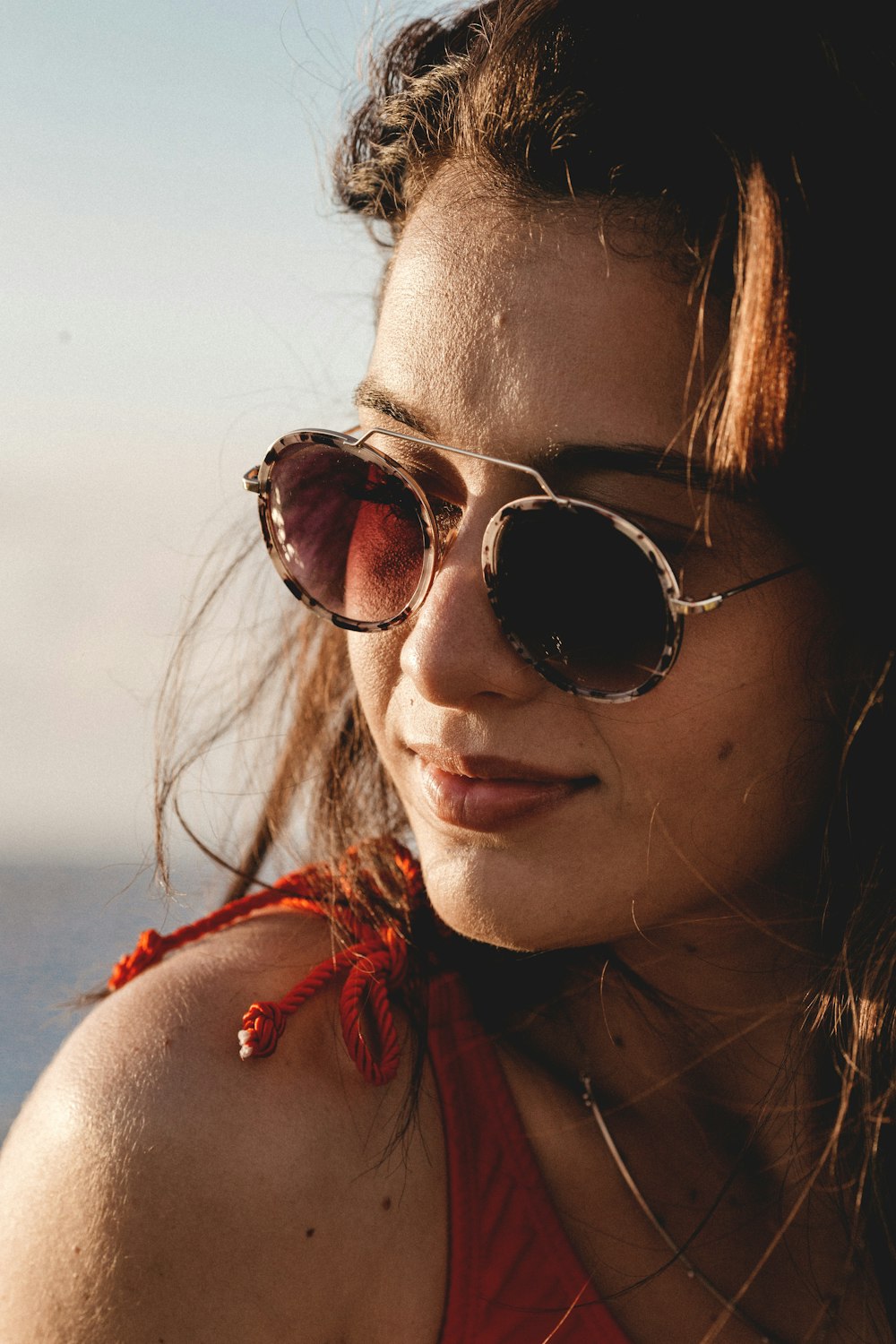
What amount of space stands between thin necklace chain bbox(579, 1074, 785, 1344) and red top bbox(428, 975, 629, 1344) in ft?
0.45

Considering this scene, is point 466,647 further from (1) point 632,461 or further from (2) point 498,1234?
(2) point 498,1234

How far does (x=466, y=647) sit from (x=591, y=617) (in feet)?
0.49

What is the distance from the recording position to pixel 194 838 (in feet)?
6.47

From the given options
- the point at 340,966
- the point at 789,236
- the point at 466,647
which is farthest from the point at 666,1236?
the point at 789,236

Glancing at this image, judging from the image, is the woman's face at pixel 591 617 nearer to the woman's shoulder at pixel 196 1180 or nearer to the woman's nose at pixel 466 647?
the woman's nose at pixel 466 647

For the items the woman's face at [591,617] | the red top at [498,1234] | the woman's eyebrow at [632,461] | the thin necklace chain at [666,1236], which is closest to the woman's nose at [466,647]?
the woman's face at [591,617]

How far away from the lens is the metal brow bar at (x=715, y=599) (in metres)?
1.34

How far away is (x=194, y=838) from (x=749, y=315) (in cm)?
116

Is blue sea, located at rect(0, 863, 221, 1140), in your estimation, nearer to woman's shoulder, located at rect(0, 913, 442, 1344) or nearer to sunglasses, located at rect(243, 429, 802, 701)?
woman's shoulder, located at rect(0, 913, 442, 1344)

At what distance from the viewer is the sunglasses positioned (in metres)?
1.34

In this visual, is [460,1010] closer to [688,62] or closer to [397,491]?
[397,491]

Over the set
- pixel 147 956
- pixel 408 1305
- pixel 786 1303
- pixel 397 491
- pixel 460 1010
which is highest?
pixel 397 491

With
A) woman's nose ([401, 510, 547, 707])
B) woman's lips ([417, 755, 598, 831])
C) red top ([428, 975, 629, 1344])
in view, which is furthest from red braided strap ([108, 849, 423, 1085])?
woman's nose ([401, 510, 547, 707])

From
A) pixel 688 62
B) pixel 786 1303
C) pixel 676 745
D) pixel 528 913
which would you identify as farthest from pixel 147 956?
pixel 688 62
